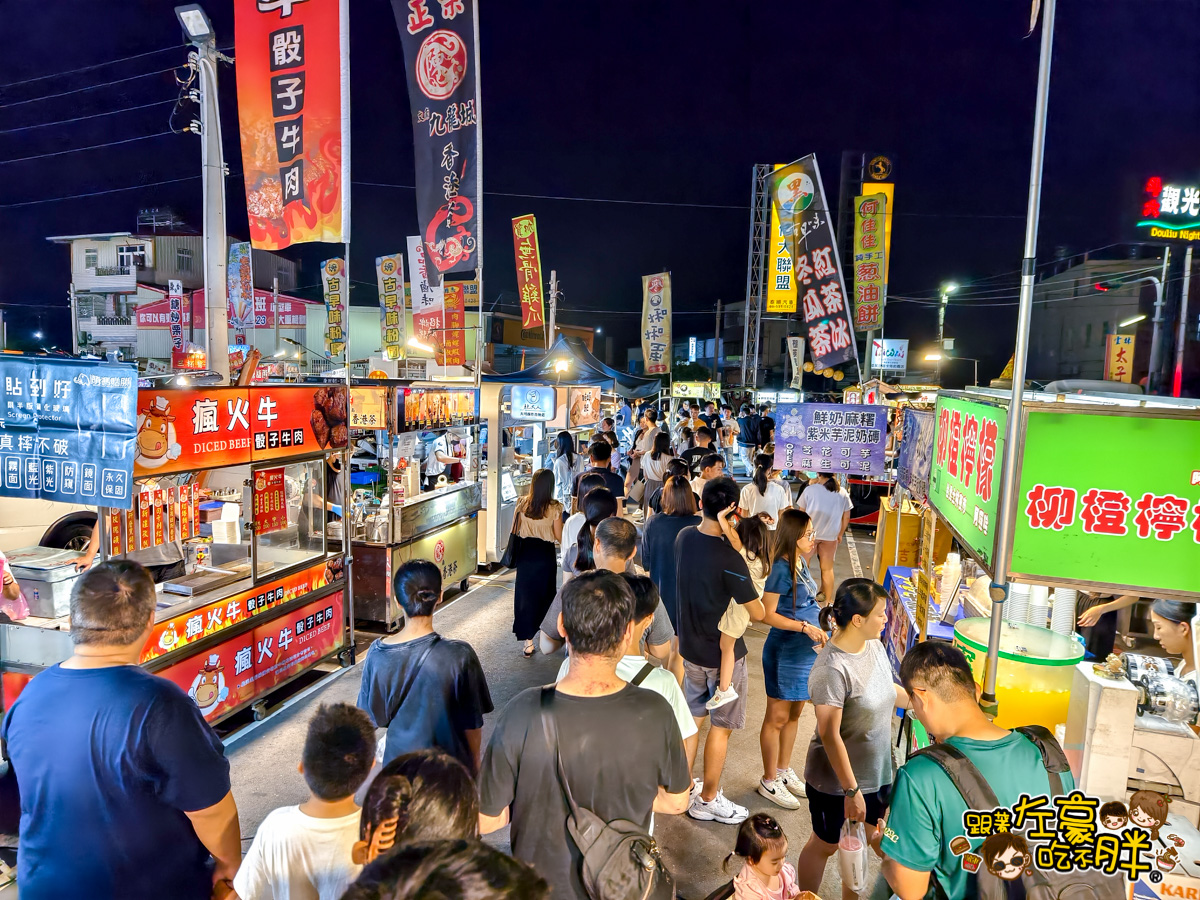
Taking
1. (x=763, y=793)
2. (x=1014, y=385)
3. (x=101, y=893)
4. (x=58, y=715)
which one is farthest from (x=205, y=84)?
(x=763, y=793)

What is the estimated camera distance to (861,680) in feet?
10.5

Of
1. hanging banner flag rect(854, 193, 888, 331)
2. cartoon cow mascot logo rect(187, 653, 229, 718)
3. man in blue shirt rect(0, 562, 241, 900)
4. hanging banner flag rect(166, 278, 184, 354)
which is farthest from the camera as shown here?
hanging banner flag rect(166, 278, 184, 354)

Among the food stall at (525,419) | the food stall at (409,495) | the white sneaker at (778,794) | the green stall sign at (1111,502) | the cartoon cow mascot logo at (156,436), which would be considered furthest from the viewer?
the food stall at (525,419)

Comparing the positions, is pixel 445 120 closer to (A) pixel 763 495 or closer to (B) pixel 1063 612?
(A) pixel 763 495

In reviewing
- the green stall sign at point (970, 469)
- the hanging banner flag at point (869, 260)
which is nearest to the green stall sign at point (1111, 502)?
the green stall sign at point (970, 469)

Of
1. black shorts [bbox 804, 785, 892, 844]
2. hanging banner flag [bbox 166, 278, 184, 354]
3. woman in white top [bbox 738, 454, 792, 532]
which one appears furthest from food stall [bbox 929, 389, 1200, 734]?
hanging banner flag [bbox 166, 278, 184, 354]

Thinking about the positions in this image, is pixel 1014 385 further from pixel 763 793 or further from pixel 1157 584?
pixel 763 793

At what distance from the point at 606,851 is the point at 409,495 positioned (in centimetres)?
670

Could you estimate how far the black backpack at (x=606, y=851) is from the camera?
1980 mm

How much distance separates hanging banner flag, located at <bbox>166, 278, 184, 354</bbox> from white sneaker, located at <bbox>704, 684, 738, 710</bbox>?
99.2 ft

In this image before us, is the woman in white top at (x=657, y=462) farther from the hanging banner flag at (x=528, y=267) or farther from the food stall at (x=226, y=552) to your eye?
the hanging banner flag at (x=528, y=267)

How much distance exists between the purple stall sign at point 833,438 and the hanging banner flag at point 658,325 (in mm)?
15233

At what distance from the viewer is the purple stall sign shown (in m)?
6.59

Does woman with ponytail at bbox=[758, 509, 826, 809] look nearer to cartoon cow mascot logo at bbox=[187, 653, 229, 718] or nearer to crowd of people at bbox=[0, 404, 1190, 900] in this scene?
crowd of people at bbox=[0, 404, 1190, 900]
